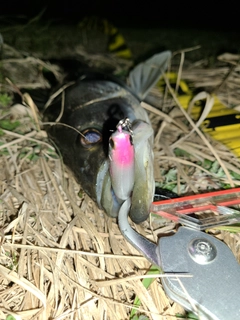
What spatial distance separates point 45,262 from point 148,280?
1.01ft

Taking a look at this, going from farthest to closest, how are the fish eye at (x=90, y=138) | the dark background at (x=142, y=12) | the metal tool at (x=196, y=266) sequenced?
1. the dark background at (x=142, y=12)
2. the fish eye at (x=90, y=138)
3. the metal tool at (x=196, y=266)

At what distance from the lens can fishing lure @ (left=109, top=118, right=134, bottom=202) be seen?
109 cm

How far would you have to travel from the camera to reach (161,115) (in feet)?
6.20

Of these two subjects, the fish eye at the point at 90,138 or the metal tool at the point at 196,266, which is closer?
the metal tool at the point at 196,266

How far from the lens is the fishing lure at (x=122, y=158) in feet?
3.59

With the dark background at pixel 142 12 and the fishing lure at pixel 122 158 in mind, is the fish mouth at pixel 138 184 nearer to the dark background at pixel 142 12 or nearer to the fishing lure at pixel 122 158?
the fishing lure at pixel 122 158

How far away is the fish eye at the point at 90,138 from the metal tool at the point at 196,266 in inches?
11.4

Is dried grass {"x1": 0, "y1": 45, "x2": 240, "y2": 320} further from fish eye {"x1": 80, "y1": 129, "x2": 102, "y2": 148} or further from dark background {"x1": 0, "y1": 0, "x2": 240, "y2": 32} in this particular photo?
dark background {"x1": 0, "y1": 0, "x2": 240, "y2": 32}

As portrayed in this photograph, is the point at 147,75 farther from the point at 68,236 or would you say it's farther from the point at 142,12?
the point at 142,12

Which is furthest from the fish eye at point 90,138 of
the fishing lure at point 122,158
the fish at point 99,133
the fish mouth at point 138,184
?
the fishing lure at point 122,158

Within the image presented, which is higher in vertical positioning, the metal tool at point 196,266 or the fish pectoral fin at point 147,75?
the fish pectoral fin at point 147,75

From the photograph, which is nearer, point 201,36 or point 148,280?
point 148,280

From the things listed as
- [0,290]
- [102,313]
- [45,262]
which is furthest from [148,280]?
[0,290]

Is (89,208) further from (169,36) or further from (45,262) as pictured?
(169,36)
